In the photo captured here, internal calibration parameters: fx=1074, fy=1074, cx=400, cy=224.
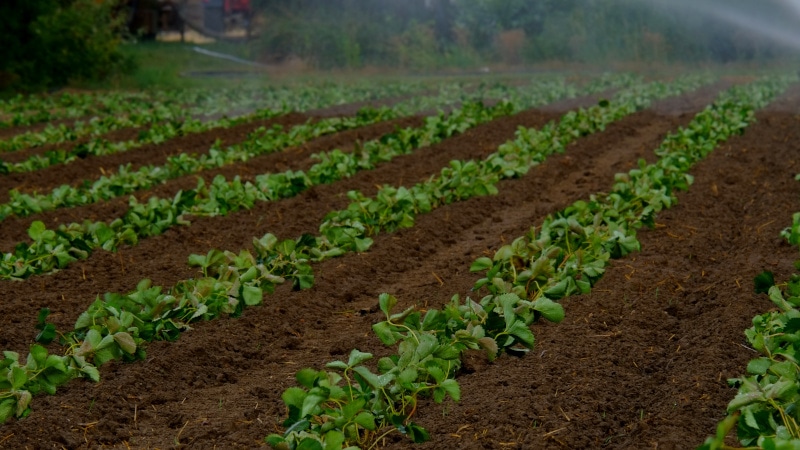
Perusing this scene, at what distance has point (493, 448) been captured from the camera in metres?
4.02

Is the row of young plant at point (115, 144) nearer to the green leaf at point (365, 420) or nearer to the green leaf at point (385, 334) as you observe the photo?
the green leaf at point (385, 334)

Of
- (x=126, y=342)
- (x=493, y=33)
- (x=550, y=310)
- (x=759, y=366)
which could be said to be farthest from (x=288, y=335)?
(x=493, y=33)

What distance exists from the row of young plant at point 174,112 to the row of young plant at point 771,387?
450 inches

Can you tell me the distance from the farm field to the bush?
14.7 m

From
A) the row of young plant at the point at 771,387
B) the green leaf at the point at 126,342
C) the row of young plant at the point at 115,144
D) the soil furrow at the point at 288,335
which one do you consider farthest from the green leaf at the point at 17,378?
the row of young plant at the point at 115,144

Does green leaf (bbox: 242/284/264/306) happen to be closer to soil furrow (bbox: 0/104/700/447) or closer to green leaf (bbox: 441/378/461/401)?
soil furrow (bbox: 0/104/700/447)

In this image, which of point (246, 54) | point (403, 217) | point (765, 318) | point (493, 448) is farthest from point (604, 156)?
point (246, 54)

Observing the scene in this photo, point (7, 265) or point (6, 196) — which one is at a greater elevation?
point (7, 265)

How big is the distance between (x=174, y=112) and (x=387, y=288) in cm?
1306

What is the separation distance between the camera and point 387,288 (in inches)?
258

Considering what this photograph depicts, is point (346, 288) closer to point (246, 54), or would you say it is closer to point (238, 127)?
point (238, 127)

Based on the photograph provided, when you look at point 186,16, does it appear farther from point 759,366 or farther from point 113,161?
point 759,366

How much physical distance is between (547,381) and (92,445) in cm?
192

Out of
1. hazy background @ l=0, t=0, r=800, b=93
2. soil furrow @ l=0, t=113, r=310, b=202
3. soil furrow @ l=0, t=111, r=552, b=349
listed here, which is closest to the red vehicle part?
hazy background @ l=0, t=0, r=800, b=93
